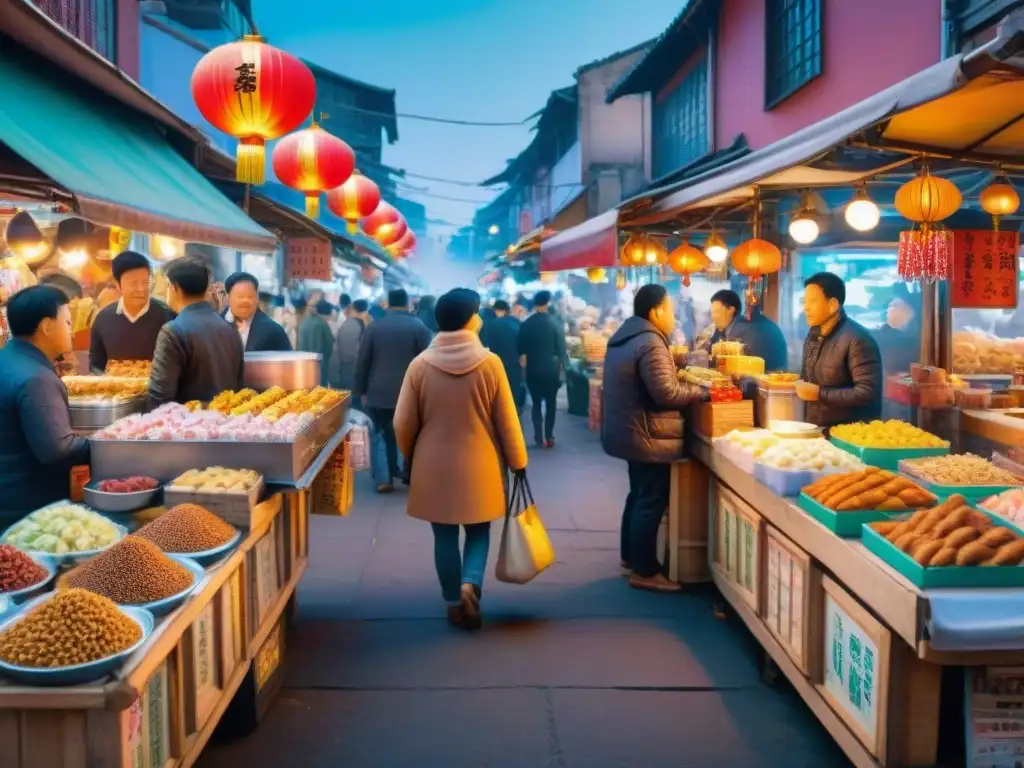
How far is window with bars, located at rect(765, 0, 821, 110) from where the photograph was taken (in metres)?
11.9

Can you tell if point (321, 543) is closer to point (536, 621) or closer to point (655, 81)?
point (536, 621)

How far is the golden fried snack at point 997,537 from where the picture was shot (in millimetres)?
3779

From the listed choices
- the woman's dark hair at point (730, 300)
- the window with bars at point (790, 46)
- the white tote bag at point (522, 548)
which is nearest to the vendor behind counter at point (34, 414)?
the white tote bag at point (522, 548)

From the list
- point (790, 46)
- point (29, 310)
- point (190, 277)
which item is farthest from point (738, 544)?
point (790, 46)

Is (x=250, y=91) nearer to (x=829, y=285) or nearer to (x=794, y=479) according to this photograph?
(x=829, y=285)

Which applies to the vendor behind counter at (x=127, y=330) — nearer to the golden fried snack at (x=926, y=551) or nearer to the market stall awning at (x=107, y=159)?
the market stall awning at (x=107, y=159)

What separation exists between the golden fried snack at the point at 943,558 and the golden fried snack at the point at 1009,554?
172mm

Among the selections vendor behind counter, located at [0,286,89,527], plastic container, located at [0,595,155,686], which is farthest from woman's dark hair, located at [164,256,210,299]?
plastic container, located at [0,595,155,686]

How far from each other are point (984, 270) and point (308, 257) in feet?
34.8

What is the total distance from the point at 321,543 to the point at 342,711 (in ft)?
12.1

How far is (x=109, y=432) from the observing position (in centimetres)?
496

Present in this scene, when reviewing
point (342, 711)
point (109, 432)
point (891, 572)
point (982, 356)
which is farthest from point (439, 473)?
point (982, 356)

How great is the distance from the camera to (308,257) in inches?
628

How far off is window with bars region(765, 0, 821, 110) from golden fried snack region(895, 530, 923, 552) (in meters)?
9.00
